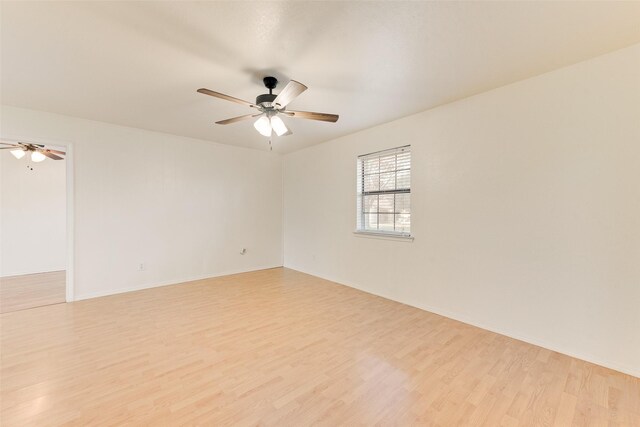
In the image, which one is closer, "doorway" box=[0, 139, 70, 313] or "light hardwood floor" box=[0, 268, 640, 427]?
"light hardwood floor" box=[0, 268, 640, 427]

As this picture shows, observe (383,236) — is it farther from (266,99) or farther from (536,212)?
(266,99)

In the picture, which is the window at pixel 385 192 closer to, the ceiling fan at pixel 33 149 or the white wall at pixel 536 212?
the white wall at pixel 536 212

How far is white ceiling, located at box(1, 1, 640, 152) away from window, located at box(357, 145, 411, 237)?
0.92 meters

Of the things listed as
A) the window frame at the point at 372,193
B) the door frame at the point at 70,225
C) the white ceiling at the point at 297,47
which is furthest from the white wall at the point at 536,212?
the door frame at the point at 70,225

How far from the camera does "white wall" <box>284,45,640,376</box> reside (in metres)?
2.09

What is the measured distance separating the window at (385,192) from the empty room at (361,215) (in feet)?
0.13

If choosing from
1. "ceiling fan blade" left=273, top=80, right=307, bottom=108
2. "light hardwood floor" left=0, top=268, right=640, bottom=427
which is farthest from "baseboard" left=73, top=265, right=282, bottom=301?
"ceiling fan blade" left=273, top=80, right=307, bottom=108

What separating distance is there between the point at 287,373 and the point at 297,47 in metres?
2.53

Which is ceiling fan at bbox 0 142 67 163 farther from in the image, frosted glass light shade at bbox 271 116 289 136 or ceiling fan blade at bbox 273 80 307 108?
ceiling fan blade at bbox 273 80 307 108

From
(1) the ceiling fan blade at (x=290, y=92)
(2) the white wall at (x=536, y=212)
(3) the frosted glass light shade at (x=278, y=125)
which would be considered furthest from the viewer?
(3) the frosted glass light shade at (x=278, y=125)

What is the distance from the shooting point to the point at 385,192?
3.95 meters

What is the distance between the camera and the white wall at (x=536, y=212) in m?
2.09

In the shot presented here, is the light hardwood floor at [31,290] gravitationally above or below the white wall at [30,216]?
below

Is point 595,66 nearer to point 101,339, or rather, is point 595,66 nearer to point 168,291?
point 101,339
